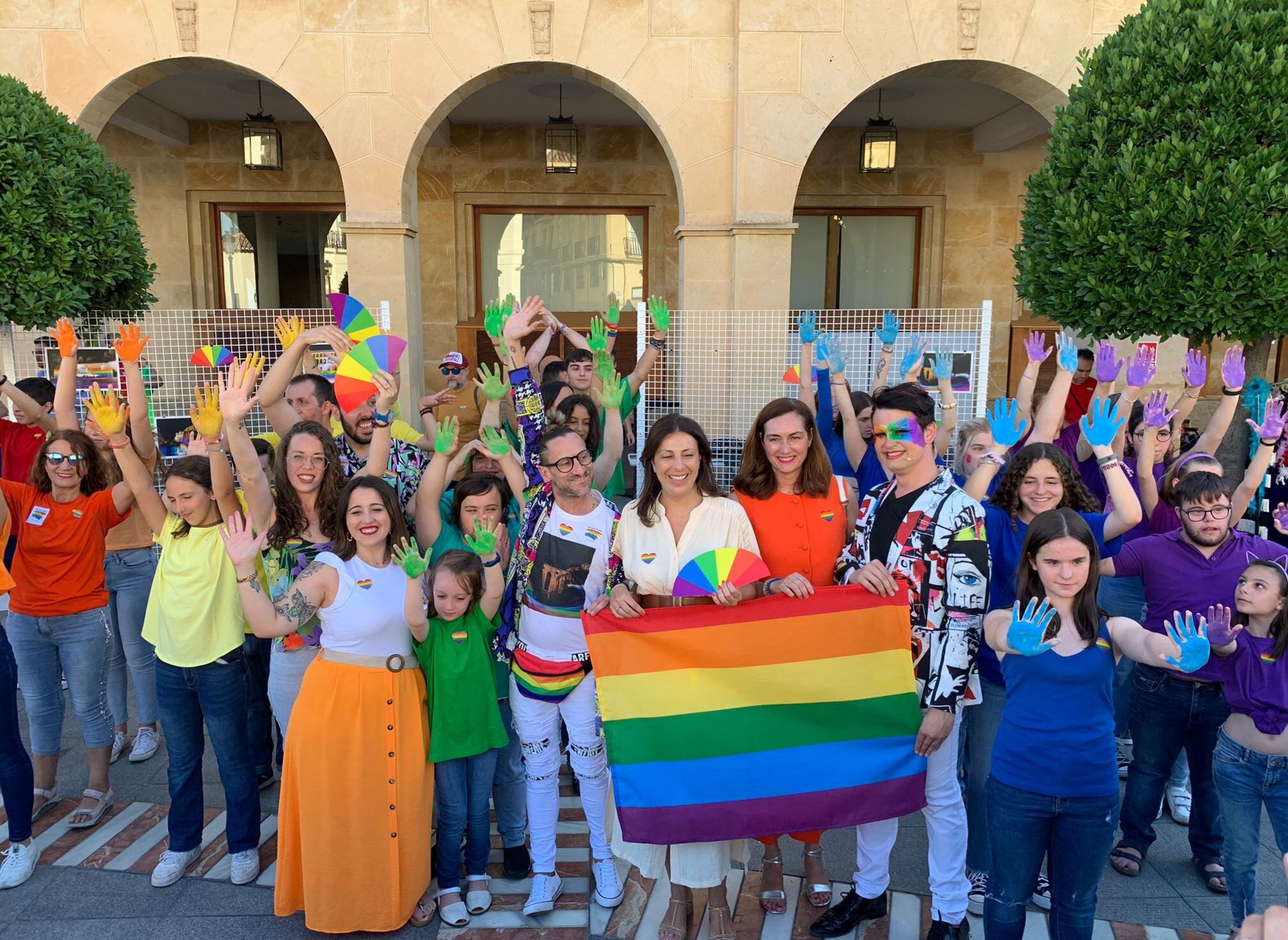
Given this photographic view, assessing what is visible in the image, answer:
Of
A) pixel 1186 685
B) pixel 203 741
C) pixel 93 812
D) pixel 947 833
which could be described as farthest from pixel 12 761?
pixel 1186 685

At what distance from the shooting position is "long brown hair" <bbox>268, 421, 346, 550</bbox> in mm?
3752

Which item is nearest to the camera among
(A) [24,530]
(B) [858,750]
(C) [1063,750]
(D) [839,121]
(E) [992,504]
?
(C) [1063,750]

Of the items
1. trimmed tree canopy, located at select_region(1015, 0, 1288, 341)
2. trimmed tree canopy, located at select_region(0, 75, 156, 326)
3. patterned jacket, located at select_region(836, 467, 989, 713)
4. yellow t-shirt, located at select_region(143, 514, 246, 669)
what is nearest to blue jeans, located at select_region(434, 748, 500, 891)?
yellow t-shirt, located at select_region(143, 514, 246, 669)

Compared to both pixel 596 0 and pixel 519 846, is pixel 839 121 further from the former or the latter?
pixel 519 846

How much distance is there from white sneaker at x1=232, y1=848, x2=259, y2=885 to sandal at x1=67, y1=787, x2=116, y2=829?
943 millimetres

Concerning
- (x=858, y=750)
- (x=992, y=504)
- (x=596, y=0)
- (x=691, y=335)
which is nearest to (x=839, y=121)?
(x=596, y=0)

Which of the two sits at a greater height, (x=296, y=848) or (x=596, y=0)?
(x=596, y=0)

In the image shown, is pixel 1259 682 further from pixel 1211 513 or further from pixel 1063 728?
pixel 1063 728

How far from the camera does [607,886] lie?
3.68 m

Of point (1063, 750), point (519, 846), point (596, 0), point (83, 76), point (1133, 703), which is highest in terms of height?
point (596, 0)

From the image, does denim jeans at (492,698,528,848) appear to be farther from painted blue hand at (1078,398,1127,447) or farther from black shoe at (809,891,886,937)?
painted blue hand at (1078,398,1127,447)

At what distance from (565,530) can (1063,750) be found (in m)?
1.90

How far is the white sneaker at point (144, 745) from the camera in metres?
4.89

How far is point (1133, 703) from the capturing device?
155 inches
